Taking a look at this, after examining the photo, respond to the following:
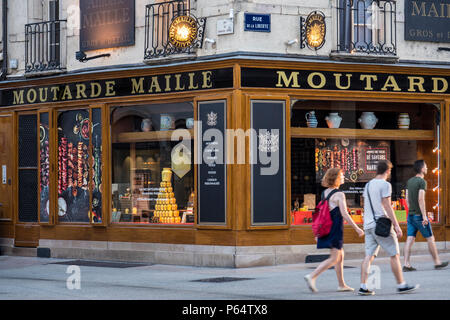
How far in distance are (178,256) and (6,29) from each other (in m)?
7.04

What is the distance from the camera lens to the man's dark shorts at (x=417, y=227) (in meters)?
14.4

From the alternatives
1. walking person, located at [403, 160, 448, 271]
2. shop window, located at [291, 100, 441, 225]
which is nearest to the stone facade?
shop window, located at [291, 100, 441, 225]

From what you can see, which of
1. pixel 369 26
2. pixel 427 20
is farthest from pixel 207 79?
pixel 427 20

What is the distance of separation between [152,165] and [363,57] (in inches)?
188

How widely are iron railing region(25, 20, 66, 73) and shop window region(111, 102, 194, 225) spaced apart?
1963 millimetres

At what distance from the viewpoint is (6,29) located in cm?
1991

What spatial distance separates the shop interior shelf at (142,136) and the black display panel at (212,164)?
1.19m

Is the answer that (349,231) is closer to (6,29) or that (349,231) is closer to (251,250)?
(251,250)

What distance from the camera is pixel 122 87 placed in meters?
17.9

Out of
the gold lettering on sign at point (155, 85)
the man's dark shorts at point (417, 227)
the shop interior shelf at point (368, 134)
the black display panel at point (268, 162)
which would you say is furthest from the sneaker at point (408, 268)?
the gold lettering on sign at point (155, 85)

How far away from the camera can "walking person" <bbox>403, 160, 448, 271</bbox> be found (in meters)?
14.3

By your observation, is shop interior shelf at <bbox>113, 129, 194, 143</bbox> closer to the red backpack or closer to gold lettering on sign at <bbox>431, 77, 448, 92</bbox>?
gold lettering on sign at <bbox>431, 77, 448, 92</bbox>

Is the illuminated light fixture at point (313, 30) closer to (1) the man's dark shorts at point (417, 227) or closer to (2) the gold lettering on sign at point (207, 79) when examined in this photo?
(2) the gold lettering on sign at point (207, 79)
